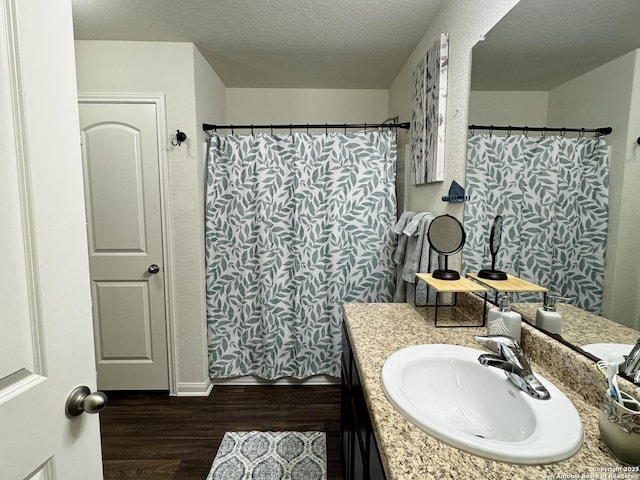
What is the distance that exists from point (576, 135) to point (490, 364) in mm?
709

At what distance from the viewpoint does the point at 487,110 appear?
1.20 m

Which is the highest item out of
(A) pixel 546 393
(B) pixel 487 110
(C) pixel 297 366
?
(B) pixel 487 110

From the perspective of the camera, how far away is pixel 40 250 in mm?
526

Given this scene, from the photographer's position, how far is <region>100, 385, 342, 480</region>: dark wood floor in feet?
5.22

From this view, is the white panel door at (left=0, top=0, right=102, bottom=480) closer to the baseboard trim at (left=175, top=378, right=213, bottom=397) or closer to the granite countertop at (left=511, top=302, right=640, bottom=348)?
the granite countertop at (left=511, top=302, right=640, bottom=348)

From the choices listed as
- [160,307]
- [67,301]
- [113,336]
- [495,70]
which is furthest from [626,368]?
[113,336]

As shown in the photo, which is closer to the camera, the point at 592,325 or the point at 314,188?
the point at 592,325

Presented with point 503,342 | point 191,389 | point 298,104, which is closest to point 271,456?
point 191,389

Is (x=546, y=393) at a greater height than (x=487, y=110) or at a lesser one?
lesser

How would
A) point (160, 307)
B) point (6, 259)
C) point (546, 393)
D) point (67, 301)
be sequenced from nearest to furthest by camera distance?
point (6, 259) < point (67, 301) < point (546, 393) < point (160, 307)

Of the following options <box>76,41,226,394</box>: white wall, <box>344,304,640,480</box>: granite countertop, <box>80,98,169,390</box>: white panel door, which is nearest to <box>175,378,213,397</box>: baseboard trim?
<box>76,41,226,394</box>: white wall

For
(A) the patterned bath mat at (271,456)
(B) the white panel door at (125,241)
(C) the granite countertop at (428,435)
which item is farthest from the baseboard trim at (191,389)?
(C) the granite countertop at (428,435)

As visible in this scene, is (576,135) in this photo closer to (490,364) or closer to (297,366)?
(490,364)

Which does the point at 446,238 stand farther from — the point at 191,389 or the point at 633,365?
the point at 191,389
